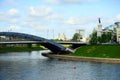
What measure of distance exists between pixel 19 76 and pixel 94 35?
385 feet

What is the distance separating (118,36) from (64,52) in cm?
6353

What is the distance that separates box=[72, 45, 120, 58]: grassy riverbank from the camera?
358 ft

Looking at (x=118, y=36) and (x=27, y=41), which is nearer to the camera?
(x=27, y=41)

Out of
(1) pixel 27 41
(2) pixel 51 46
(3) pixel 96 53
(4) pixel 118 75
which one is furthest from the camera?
(2) pixel 51 46

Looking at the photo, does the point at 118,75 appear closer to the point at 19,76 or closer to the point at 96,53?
the point at 19,76

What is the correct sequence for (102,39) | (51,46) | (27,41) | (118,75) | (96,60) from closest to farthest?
(118,75), (96,60), (27,41), (51,46), (102,39)

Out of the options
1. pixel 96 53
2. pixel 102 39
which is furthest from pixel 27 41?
pixel 102 39

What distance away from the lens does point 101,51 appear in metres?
116

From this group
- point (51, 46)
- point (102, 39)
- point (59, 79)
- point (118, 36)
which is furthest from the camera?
point (118, 36)

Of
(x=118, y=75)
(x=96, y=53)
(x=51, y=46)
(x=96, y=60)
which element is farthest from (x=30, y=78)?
(x=51, y=46)

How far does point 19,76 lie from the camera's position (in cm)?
6431

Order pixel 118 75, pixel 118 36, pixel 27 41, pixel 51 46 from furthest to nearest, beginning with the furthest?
pixel 118 36 → pixel 51 46 → pixel 27 41 → pixel 118 75

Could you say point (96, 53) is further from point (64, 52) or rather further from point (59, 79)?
point (59, 79)

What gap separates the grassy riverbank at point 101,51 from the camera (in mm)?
109019
